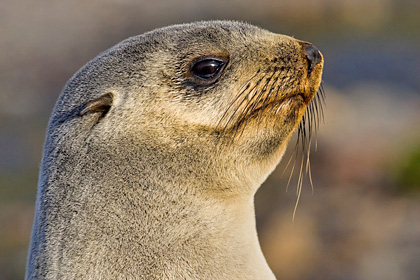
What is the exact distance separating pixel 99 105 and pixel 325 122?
1022 centimetres

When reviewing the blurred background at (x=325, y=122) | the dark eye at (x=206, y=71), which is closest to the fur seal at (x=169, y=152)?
the dark eye at (x=206, y=71)

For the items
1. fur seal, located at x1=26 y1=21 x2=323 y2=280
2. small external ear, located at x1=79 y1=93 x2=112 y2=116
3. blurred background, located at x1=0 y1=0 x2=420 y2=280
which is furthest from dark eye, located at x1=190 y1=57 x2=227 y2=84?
blurred background, located at x1=0 y1=0 x2=420 y2=280

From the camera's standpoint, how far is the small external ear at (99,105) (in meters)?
3.86

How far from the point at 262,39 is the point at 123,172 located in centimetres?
126

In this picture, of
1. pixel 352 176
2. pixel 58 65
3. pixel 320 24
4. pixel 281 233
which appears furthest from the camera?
pixel 320 24

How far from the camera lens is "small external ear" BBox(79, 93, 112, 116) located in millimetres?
3859

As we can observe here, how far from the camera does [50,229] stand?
145 inches

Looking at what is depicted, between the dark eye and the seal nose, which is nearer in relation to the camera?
the dark eye

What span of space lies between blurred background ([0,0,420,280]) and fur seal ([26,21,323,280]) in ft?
25.4

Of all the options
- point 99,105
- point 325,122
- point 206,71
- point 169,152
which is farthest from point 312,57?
point 325,122

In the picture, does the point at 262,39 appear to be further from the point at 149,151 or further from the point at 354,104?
the point at 354,104

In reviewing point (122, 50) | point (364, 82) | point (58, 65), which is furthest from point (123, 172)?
point (58, 65)

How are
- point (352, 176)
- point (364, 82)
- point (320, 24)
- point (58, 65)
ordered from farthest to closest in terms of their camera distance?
1. point (320, 24)
2. point (58, 65)
3. point (364, 82)
4. point (352, 176)

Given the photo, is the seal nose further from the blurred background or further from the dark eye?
the blurred background
